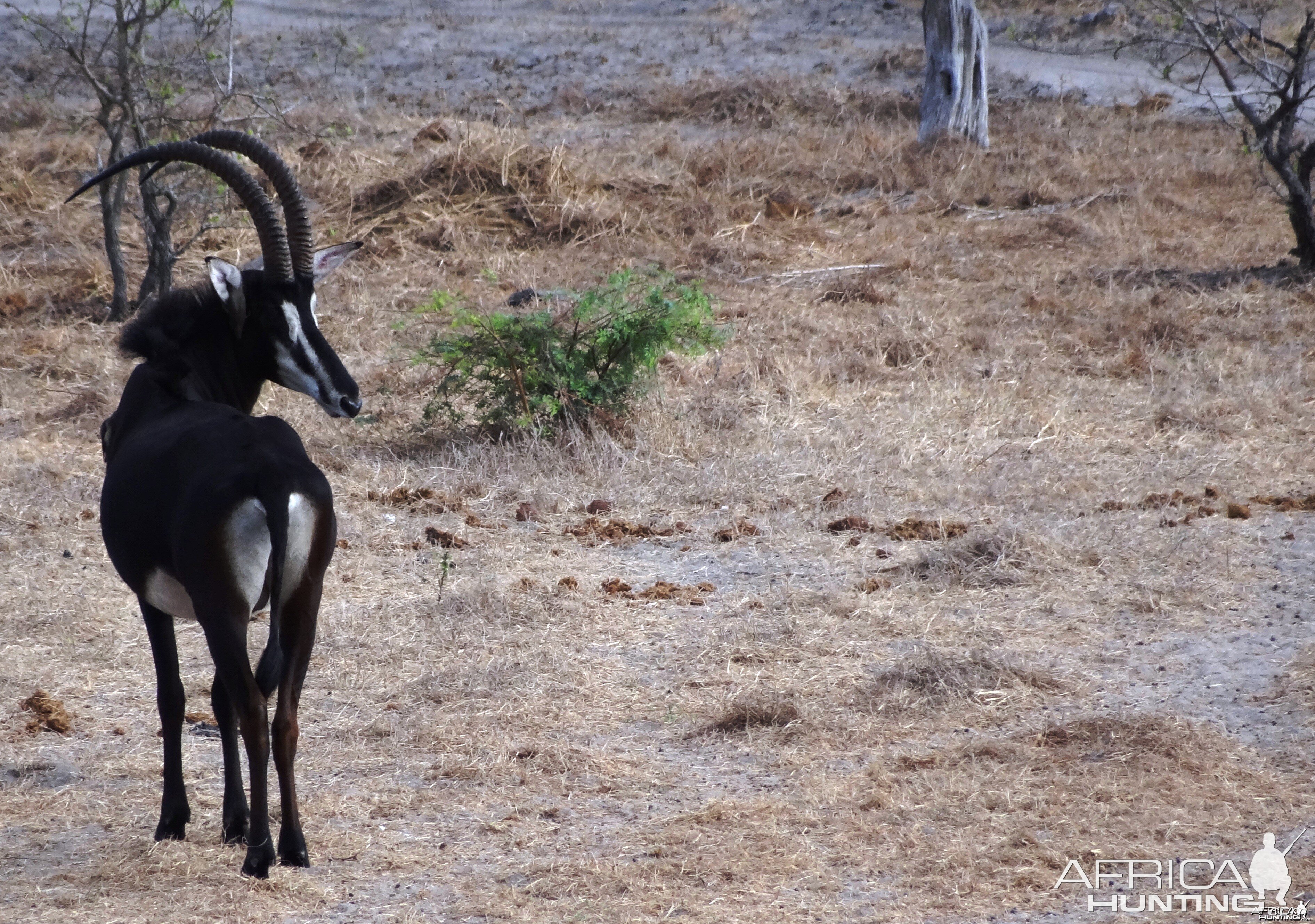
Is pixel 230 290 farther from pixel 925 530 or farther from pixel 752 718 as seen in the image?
pixel 925 530

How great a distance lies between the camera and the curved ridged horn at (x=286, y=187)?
464 centimetres

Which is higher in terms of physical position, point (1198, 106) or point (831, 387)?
point (1198, 106)

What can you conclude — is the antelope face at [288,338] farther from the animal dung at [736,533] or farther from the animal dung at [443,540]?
the animal dung at [736,533]

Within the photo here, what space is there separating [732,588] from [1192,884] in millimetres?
2942

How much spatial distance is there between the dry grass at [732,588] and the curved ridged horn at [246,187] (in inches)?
65.9

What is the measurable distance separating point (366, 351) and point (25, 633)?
16.6 ft

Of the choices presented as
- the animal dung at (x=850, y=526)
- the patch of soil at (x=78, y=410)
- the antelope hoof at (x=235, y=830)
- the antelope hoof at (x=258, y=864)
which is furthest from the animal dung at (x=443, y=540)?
the patch of soil at (x=78, y=410)

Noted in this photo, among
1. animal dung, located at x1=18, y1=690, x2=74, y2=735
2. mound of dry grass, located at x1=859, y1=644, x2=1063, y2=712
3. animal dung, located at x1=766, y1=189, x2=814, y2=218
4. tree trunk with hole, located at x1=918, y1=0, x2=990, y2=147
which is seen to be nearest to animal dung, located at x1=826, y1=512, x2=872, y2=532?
Result: mound of dry grass, located at x1=859, y1=644, x2=1063, y2=712

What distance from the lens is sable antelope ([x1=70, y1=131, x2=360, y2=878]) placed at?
3.53 meters

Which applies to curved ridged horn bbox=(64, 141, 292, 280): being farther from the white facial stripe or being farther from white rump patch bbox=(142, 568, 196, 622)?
white rump patch bbox=(142, 568, 196, 622)

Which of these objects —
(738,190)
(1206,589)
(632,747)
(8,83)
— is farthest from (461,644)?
(8,83)

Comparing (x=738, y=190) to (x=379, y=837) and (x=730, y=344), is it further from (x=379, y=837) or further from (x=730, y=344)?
(x=379, y=837)

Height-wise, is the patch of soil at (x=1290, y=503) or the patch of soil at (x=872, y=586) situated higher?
the patch of soil at (x=1290, y=503)

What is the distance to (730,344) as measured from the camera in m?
10.6
